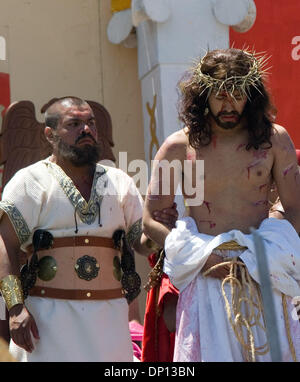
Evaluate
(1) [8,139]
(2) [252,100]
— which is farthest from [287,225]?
(1) [8,139]

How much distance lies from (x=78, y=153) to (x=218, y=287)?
3.18 ft

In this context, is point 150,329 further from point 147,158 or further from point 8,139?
point 147,158

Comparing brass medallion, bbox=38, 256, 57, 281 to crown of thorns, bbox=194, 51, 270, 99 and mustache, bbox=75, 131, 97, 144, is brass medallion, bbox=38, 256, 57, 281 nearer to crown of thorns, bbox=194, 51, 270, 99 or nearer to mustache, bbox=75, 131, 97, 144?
mustache, bbox=75, 131, 97, 144

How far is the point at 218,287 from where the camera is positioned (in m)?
3.96

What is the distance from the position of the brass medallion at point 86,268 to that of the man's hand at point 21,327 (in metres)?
0.30

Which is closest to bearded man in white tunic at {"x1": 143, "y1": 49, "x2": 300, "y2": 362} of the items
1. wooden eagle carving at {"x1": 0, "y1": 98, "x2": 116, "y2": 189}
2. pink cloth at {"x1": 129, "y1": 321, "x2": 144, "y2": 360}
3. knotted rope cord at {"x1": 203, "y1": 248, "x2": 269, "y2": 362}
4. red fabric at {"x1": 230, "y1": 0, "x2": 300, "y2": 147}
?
knotted rope cord at {"x1": 203, "y1": 248, "x2": 269, "y2": 362}

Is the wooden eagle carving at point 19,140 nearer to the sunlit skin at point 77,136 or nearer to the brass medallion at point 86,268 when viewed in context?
the sunlit skin at point 77,136

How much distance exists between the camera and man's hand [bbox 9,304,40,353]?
4.20 meters

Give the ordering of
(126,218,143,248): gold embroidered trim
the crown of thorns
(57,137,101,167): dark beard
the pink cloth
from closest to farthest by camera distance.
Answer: the crown of thorns, (57,137,101,167): dark beard, (126,218,143,248): gold embroidered trim, the pink cloth

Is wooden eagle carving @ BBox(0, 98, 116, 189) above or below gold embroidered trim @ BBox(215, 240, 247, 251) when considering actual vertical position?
above

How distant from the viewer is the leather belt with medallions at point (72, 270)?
14.4 feet

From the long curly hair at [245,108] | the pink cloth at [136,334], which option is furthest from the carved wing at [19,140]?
the long curly hair at [245,108]

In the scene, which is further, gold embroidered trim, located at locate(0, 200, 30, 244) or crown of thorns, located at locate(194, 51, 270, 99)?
gold embroidered trim, located at locate(0, 200, 30, 244)

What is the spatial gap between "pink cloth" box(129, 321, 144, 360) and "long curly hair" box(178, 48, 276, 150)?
4.19 feet
